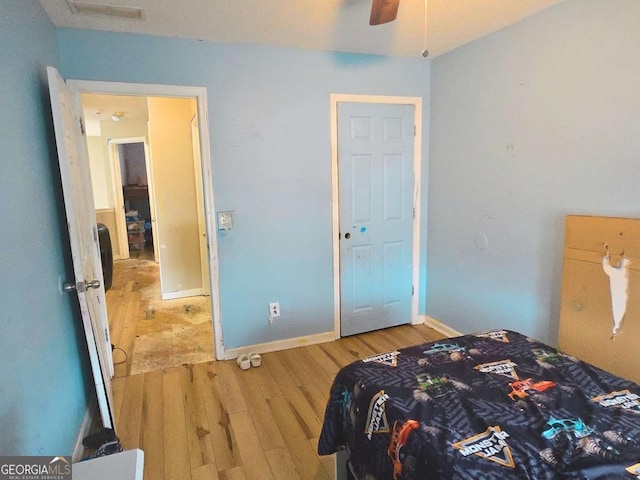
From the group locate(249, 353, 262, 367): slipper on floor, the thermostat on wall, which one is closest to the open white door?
the thermostat on wall

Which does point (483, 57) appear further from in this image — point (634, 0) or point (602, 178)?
point (602, 178)

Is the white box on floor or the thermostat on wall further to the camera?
the thermostat on wall

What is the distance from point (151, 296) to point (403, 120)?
3.78m

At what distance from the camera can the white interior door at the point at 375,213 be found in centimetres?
339

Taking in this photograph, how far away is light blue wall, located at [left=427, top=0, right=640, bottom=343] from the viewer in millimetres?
2150

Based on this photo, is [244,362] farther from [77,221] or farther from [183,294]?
[183,294]

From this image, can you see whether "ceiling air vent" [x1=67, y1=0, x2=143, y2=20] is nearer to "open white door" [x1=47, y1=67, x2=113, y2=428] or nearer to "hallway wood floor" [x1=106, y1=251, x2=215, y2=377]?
"open white door" [x1=47, y1=67, x2=113, y2=428]

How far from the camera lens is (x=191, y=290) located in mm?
4977

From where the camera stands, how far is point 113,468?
0.96m

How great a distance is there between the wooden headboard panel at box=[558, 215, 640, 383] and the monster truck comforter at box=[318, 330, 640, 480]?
0.58m

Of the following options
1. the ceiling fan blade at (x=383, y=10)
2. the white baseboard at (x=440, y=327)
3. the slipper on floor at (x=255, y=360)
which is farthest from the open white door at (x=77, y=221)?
the white baseboard at (x=440, y=327)

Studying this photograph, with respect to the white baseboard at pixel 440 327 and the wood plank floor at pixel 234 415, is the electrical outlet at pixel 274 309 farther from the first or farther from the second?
the white baseboard at pixel 440 327

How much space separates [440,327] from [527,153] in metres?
1.79

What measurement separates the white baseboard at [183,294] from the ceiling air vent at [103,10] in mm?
3289
